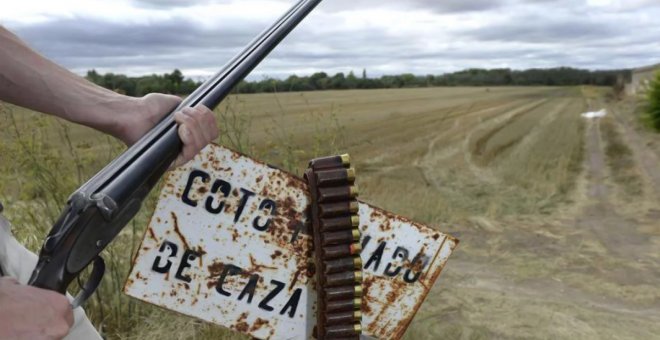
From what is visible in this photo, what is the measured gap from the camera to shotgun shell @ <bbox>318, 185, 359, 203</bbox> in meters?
2.02

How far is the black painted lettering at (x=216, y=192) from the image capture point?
2.01 meters

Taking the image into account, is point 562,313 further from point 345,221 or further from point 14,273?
point 14,273

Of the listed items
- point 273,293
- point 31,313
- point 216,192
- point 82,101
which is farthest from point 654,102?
point 31,313

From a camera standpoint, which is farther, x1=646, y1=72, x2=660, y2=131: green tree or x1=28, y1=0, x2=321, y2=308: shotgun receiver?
x1=646, y1=72, x2=660, y2=131: green tree

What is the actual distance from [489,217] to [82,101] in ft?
29.1

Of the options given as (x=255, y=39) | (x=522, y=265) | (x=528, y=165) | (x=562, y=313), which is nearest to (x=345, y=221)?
(x=255, y=39)

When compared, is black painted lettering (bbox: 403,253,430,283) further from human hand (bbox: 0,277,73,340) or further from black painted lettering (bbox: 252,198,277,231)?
human hand (bbox: 0,277,73,340)

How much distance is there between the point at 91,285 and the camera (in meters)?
1.59

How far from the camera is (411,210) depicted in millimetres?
10023

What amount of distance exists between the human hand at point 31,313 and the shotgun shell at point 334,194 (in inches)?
33.8

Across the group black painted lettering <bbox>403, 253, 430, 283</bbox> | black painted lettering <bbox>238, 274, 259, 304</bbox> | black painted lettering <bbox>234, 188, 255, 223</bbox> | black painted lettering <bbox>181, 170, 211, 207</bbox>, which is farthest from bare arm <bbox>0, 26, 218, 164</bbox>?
black painted lettering <bbox>403, 253, 430, 283</bbox>

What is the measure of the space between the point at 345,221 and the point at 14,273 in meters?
0.97

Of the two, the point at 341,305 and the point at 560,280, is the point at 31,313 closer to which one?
the point at 341,305

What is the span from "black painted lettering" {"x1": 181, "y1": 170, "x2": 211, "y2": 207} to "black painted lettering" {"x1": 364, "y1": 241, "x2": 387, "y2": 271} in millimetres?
603
